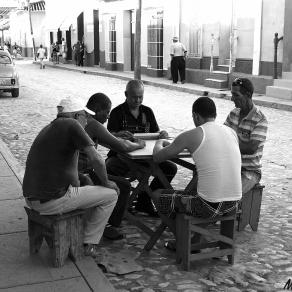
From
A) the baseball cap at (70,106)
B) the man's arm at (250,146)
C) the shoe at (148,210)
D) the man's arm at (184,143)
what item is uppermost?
the baseball cap at (70,106)

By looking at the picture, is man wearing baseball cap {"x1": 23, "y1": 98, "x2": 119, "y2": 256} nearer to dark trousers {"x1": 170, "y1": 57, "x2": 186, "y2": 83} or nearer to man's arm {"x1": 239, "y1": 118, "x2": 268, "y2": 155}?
man's arm {"x1": 239, "y1": 118, "x2": 268, "y2": 155}

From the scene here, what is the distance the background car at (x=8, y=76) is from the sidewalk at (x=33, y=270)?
1270cm

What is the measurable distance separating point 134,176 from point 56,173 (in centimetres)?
127

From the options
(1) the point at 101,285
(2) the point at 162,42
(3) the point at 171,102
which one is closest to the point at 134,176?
(1) the point at 101,285

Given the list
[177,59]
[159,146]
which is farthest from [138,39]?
[159,146]

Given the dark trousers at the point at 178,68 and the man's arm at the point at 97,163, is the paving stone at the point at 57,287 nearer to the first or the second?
the man's arm at the point at 97,163

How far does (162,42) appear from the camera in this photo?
25641 millimetres

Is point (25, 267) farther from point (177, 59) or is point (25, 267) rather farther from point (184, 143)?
point (177, 59)

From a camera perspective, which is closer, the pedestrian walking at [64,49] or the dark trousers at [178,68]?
the dark trousers at [178,68]

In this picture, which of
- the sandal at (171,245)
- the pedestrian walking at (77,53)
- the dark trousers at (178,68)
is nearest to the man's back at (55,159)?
the sandal at (171,245)

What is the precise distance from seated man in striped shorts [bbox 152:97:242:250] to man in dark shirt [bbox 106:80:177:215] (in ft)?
4.04

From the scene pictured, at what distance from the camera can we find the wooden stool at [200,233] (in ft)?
14.3

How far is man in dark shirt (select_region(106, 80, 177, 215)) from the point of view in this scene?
555 centimetres

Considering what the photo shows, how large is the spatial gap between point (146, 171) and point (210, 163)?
967mm
